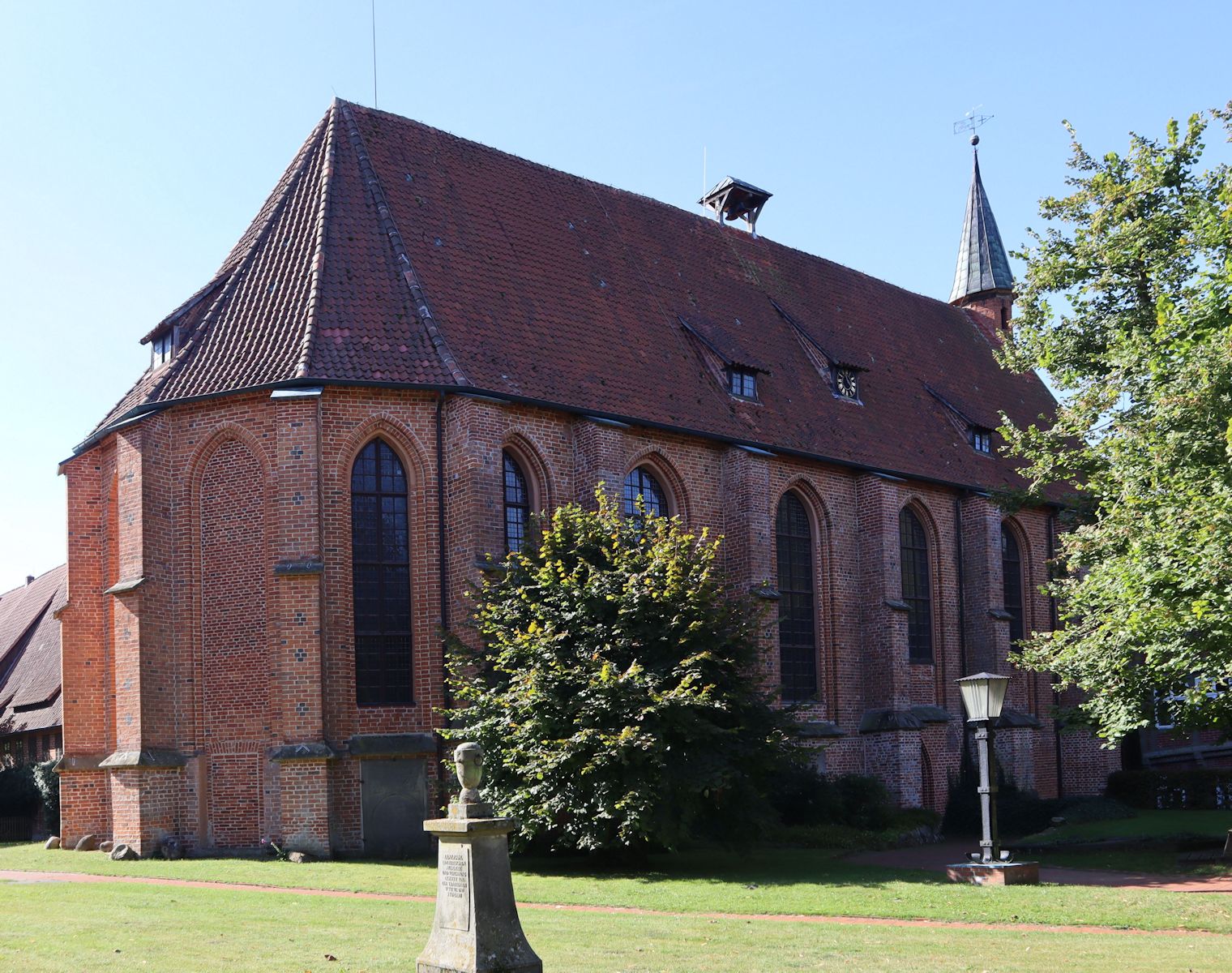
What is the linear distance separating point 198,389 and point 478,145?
939 cm

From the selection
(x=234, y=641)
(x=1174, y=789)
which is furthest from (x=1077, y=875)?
(x=1174, y=789)

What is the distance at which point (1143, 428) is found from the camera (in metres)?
20.1

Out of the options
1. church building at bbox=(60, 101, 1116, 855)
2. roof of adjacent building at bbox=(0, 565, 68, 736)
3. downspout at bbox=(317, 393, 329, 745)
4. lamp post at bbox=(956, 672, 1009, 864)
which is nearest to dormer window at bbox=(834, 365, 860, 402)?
church building at bbox=(60, 101, 1116, 855)

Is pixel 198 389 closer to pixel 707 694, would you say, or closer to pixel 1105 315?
pixel 707 694

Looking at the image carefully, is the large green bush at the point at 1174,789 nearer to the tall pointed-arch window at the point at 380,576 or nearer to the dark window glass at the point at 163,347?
the tall pointed-arch window at the point at 380,576

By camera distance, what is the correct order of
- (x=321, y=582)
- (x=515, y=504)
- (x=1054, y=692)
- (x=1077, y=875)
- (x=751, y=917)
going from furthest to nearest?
(x=1054, y=692), (x=515, y=504), (x=321, y=582), (x=1077, y=875), (x=751, y=917)

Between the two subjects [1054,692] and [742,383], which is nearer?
[742,383]

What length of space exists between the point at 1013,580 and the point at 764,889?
21.2 meters

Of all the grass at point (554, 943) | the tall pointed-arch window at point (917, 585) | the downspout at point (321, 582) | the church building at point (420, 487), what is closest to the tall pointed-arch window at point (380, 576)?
the church building at point (420, 487)

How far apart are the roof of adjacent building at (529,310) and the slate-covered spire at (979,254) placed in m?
7.90

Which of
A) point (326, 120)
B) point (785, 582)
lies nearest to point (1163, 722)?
point (785, 582)

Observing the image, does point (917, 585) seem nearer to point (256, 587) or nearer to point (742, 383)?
point (742, 383)

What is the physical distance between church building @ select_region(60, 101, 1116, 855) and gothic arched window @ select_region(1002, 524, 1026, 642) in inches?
94.9

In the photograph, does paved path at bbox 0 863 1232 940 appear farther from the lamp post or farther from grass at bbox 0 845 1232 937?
the lamp post
